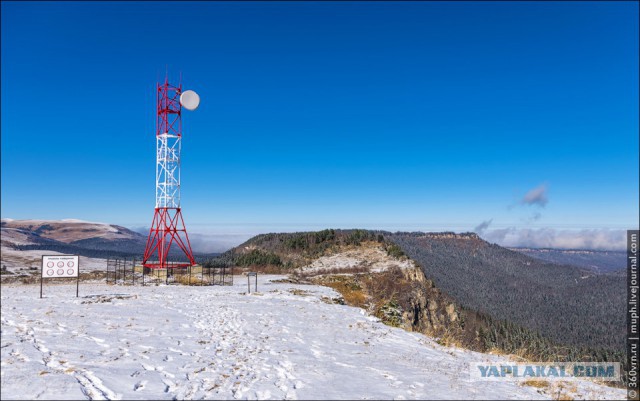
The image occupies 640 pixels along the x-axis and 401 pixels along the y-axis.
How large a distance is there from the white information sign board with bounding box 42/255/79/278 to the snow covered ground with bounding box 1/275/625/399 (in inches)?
55.1

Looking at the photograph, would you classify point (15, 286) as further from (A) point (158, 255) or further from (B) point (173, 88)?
(B) point (173, 88)

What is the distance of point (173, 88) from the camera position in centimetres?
3391

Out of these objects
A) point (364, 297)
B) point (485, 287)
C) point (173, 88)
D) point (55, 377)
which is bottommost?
point (485, 287)

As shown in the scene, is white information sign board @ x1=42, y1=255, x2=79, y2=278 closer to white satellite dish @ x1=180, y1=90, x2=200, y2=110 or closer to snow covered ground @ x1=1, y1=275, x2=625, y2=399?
snow covered ground @ x1=1, y1=275, x2=625, y2=399

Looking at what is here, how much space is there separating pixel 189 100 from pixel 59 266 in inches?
769

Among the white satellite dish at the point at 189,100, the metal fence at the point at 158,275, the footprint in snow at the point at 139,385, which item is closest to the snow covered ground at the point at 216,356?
the footprint in snow at the point at 139,385

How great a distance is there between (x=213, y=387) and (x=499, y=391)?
24.7 ft

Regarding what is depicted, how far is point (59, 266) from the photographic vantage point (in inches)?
747

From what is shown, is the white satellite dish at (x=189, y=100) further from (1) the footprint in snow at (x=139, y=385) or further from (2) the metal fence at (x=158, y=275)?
(1) the footprint in snow at (x=139, y=385)

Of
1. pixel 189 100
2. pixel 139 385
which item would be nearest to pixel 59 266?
pixel 139 385

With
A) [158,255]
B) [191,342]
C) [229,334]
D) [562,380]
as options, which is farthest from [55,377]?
[158,255]

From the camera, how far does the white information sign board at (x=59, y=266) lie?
18797 mm

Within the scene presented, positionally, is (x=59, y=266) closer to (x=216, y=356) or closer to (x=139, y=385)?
(x=216, y=356)

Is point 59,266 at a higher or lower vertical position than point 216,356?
higher
